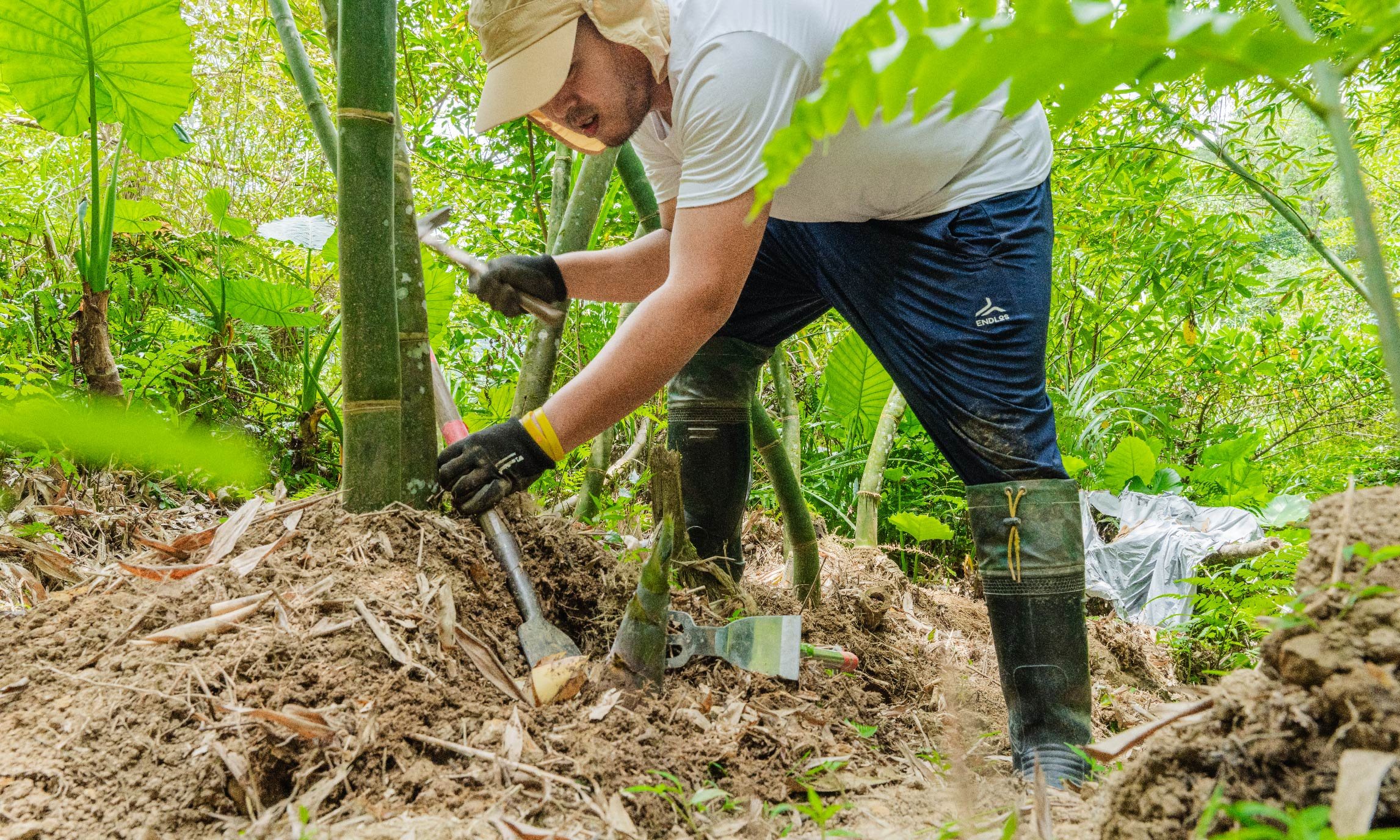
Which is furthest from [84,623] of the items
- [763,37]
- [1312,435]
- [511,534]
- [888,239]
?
[1312,435]

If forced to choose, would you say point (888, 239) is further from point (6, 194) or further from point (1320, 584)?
point (6, 194)

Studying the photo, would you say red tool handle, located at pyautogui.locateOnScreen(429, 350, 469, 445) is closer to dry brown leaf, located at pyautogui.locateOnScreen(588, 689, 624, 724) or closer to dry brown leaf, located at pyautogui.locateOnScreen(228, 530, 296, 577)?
dry brown leaf, located at pyautogui.locateOnScreen(228, 530, 296, 577)

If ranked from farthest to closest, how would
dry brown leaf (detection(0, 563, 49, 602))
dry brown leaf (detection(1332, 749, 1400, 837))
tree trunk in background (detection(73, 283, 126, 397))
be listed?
tree trunk in background (detection(73, 283, 126, 397)), dry brown leaf (detection(0, 563, 49, 602)), dry brown leaf (detection(1332, 749, 1400, 837))

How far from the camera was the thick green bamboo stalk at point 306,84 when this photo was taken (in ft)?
5.67

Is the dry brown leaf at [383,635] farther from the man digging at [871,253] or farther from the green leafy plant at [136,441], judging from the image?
the green leafy plant at [136,441]

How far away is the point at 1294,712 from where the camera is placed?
2.13 feet

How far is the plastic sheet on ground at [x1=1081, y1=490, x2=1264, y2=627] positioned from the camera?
3141mm

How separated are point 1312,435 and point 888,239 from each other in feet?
19.1

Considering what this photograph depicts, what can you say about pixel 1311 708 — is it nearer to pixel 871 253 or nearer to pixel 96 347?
pixel 871 253

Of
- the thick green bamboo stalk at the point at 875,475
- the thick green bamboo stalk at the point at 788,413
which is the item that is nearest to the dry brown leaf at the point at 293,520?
the thick green bamboo stalk at the point at 788,413

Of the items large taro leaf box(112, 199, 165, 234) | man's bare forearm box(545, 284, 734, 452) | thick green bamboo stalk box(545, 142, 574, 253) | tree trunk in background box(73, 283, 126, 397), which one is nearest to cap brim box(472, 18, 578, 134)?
man's bare forearm box(545, 284, 734, 452)

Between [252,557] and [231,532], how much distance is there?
149 mm

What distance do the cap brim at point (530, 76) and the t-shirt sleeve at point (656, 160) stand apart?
0.33 metres

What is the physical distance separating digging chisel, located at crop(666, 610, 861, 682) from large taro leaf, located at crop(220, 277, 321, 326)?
198cm
